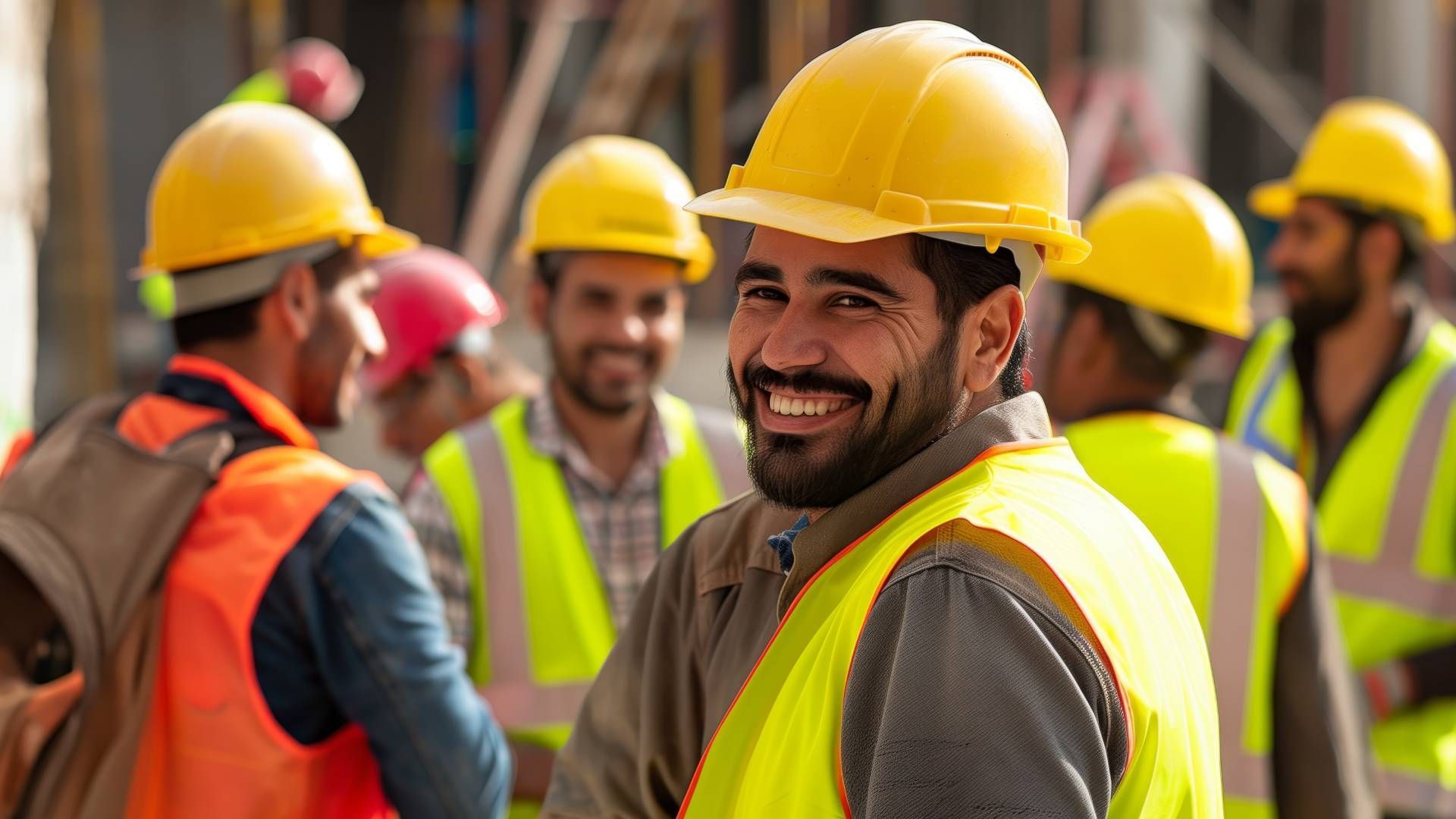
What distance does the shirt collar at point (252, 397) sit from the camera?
2682 millimetres

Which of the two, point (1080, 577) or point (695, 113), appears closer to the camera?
point (1080, 577)

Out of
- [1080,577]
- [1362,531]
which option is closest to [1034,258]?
[1080,577]

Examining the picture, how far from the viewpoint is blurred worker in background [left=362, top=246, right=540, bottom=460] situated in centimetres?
440

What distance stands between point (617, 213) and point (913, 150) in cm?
216

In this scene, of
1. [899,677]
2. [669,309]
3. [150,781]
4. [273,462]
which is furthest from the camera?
[669,309]

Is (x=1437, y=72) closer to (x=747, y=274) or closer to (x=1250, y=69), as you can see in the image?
(x=1250, y=69)

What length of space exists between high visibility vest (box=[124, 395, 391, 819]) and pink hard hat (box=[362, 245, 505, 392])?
1.86 meters

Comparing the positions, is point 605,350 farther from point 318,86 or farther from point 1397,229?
point 318,86

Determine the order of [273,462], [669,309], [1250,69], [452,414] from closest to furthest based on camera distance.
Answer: [273,462], [669,309], [452,414], [1250,69]

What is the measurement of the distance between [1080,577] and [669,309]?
2453mm

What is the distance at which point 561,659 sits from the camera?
3.51 metres

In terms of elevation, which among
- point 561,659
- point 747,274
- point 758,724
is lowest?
point 561,659

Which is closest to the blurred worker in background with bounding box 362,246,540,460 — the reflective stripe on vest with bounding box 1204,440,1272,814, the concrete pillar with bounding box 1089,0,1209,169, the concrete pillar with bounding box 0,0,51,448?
the concrete pillar with bounding box 0,0,51,448

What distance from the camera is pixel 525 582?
139 inches
